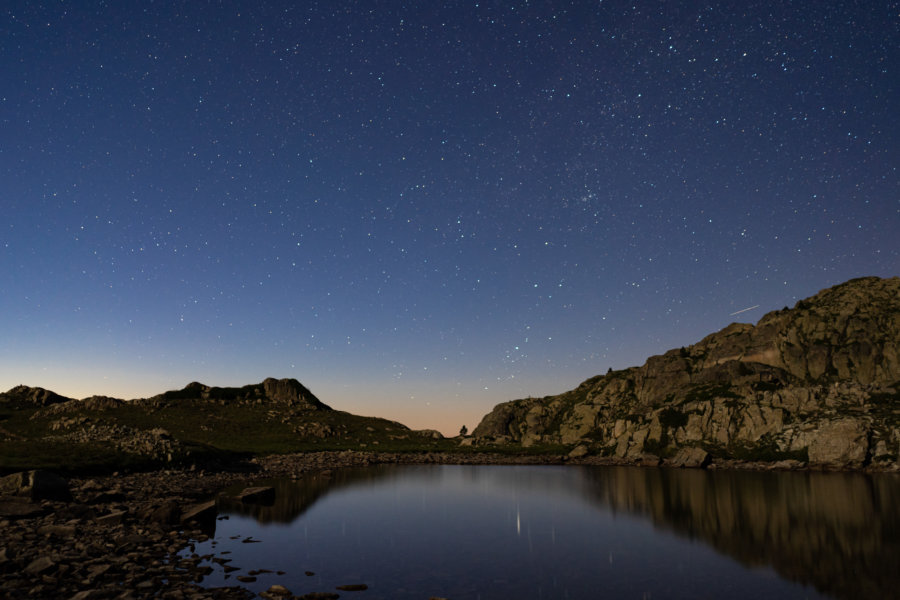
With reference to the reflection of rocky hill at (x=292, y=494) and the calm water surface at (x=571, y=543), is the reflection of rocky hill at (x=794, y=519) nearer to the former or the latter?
the calm water surface at (x=571, y=543)

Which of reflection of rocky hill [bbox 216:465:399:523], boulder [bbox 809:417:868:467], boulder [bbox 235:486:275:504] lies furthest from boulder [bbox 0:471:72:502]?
boulder [bbox 809:417:868:467]

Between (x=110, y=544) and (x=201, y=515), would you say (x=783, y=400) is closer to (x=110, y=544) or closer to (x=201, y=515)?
(x=201, y=515)

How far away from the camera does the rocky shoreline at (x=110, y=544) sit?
62.9ft

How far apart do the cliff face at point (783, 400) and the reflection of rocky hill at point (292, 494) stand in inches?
2896

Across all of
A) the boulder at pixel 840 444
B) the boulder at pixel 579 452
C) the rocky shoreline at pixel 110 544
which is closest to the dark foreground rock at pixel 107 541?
the rocky shoreline at pixel 110 544

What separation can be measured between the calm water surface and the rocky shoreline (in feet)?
5.46

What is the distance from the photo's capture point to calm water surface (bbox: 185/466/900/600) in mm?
23083

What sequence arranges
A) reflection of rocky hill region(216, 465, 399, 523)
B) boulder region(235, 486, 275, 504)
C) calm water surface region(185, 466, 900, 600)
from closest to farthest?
calm water surface region(185, 466, 900, 600) < reflection of rocky hill region(216, 465, 399, 523) < boulder region(235, 486, 275, 504)

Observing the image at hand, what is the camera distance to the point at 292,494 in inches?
2158

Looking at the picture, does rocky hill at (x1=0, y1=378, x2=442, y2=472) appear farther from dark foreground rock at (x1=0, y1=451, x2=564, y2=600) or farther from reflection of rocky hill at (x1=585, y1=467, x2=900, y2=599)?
reflection of rocky hill at (x1=585, y1=467, x2=900, y2=599)

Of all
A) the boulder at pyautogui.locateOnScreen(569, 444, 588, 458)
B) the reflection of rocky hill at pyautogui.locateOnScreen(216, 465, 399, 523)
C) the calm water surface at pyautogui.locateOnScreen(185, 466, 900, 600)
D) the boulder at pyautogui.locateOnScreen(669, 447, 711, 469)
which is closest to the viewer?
the calm water surface at pyautogui.locateOnScreen(185, 466, 900, 600)

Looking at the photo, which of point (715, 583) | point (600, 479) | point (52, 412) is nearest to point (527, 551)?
point (715, 583)

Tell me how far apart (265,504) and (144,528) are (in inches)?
679

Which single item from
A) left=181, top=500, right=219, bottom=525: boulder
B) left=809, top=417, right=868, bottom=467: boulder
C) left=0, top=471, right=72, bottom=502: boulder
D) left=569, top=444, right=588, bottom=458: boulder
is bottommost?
left=569, top=444, right=588, bottom=458: boulder
